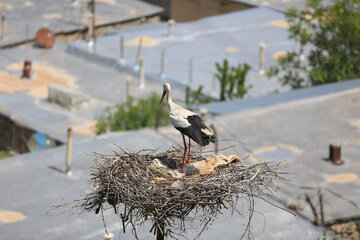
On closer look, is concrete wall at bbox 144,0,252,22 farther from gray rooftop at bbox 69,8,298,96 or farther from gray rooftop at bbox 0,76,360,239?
gray rooftop at bbox 0,76,360,239

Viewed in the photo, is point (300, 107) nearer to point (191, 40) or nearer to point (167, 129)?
point (167, 129)

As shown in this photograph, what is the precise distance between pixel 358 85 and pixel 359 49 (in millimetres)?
3432

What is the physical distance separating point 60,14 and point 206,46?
10.5 m

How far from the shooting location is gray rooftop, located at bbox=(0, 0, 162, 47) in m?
48.2

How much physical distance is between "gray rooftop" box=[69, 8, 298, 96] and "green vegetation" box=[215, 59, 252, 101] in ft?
2.94

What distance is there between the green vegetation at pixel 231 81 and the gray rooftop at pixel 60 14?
12.7 metres

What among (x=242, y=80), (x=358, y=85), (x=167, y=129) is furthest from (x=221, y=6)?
(x=167, y=129)

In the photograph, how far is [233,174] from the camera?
16.4m

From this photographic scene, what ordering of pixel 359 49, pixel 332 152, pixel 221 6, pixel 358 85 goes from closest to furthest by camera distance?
pixel 332 152 < pixel 358 85 < pixel 359 49 < pixel 221 6

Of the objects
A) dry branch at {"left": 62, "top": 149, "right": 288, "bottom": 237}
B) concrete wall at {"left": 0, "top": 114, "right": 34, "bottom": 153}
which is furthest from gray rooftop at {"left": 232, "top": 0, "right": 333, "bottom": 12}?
dry branch at {"left": 62, "top": 149, "right": 288, "bottom": 237}

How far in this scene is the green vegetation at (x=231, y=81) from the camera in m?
37.0

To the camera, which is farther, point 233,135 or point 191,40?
point 191,40

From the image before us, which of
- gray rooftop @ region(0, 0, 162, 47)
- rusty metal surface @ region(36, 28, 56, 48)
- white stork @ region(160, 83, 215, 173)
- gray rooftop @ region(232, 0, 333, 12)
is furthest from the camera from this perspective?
gray rooftop @ region(232, 0, 333, 12)

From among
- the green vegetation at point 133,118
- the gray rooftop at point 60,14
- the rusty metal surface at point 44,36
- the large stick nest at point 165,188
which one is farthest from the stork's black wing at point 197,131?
the gray rooftop at point 60,14
